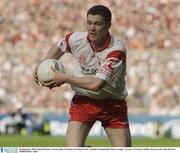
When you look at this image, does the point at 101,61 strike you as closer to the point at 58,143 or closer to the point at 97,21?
the point at 97,21

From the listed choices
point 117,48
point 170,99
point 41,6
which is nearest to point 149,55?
point 170,99

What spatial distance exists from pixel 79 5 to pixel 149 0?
8.55 ft

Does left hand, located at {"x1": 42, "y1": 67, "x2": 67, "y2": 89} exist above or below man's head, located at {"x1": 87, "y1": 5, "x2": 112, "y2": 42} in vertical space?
below

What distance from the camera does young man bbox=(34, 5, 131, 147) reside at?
27.3ft

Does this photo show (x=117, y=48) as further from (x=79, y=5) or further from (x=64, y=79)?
(x=79, y=5)

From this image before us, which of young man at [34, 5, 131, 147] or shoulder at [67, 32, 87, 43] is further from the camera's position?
shoulder at [67, 32, 87, 43]

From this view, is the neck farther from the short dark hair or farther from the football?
the football

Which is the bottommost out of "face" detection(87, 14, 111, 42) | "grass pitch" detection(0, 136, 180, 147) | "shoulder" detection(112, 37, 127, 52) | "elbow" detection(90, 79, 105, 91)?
"grass pitch" detection(0, 136, 180, 147)

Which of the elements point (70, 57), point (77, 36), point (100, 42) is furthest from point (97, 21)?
point (70, 57)

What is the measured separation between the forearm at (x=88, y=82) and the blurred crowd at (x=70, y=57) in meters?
14.8

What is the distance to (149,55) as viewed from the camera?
2356 cm

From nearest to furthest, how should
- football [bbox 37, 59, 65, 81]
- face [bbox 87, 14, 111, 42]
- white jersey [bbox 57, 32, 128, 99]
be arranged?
football [bbox 37, 59, 65, 81]
face [bbox 87, 14, 111, 42]
white jersey [bbox 57, 32, 128, 99]

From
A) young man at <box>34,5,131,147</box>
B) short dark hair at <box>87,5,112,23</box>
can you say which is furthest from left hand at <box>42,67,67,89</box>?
short dark hair at <box>87,5,112,23</box>

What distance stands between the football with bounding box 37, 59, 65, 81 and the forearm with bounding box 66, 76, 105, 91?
0.26 metres
